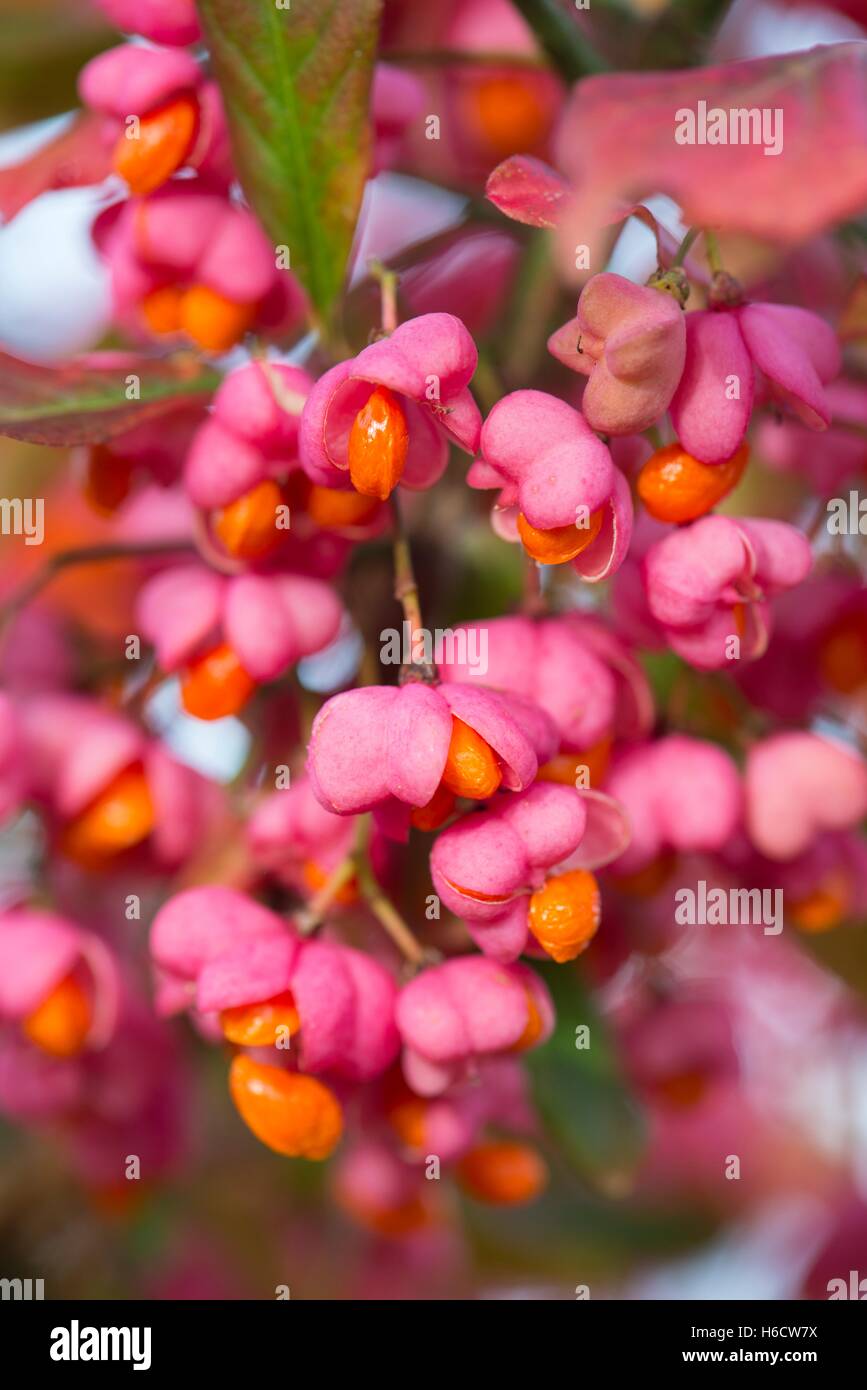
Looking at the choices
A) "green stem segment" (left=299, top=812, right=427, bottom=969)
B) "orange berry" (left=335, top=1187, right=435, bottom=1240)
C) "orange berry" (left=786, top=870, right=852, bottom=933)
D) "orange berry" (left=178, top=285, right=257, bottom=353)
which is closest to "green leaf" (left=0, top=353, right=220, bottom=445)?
"orange berry" (left=178, top=285, right=257, bottom=353)

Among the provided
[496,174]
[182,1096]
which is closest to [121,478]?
[496,174]

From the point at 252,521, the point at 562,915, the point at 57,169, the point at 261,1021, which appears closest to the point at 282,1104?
the point at 261,1021

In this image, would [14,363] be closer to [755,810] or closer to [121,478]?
[121,478]

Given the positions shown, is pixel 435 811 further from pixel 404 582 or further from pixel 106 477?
pixel 106 477

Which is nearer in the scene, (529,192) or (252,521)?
(529,192)

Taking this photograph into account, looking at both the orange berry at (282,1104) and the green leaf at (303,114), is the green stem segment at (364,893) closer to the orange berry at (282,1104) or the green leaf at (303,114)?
the orange berry at (282,1104)

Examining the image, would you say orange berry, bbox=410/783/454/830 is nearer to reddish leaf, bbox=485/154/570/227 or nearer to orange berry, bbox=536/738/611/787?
orange berry, bbox=536/738/611/787

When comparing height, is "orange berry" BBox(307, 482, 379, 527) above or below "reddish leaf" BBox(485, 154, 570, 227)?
below
